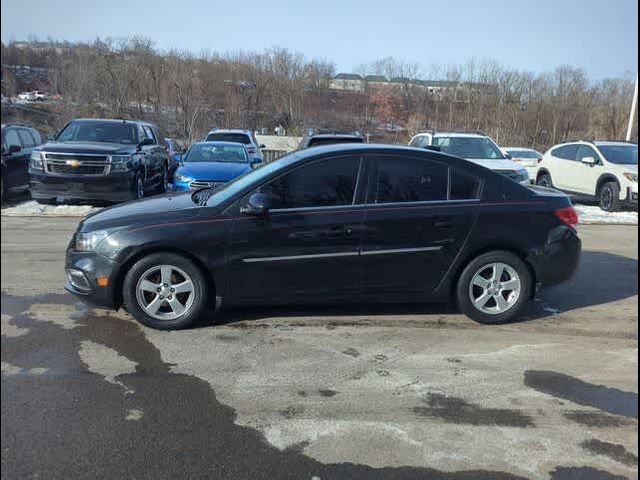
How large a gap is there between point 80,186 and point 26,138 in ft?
12.1

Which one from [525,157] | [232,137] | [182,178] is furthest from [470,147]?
[525,157]

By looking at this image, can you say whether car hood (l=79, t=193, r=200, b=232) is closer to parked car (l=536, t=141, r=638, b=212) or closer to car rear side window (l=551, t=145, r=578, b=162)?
parked car (l=536, t=141, r=638, b=212)

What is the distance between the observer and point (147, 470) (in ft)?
9.41

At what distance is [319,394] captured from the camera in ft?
12.4

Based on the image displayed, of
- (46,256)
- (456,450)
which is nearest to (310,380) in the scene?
(456,450)

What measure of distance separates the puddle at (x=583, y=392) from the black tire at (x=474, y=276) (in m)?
1.02

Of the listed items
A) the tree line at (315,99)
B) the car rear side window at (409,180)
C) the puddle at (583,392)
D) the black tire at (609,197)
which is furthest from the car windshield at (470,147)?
the tree line at (315,99)

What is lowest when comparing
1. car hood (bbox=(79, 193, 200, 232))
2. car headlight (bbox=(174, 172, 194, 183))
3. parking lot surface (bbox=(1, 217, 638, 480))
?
parking lot surface (bbox=(1, 217, 638, 480))

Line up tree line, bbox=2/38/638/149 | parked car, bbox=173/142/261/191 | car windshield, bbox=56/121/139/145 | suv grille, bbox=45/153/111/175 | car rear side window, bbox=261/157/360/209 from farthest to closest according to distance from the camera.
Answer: tree line, bbox=2/38/638/149 < car windshield, bbox=56/121/139/145 < parked car, bbox=173/142/261/191 < suv grille, bbox=45/153/111/175 < car rear side window, bbox=261/157/360/209

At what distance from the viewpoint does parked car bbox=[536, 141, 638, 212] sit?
1336cm

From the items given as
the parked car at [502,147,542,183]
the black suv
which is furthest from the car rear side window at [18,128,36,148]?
the parked car at [502,147,542,183]

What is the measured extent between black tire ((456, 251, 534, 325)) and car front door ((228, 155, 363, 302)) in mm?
1068

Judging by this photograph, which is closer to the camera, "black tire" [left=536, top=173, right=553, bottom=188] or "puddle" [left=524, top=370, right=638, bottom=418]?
"puddle" [left=524, top=370, right=638, bottom=418]

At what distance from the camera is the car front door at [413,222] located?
4.96m
